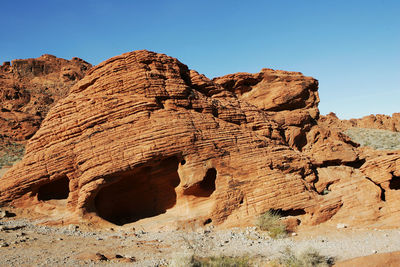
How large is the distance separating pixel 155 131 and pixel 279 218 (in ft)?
22.7

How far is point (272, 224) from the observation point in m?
11.9

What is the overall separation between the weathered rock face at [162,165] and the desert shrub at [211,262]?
3.59 meters

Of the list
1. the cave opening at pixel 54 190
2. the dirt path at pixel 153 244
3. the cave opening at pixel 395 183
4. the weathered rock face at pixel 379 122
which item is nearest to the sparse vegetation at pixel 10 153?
the cave opening at pixel 54 190

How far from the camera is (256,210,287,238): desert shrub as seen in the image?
11.6m

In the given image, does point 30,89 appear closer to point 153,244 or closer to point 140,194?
point 140,194

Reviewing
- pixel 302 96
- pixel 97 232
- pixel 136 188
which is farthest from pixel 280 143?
pixel 97 232

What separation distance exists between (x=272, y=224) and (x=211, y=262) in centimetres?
446

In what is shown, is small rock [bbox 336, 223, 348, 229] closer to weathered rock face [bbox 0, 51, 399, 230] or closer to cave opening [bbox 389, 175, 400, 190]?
weathered rock face [bbox 0, 51, 399, 230]

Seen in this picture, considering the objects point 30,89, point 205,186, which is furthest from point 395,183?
point 30,89

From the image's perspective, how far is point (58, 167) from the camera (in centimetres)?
1377

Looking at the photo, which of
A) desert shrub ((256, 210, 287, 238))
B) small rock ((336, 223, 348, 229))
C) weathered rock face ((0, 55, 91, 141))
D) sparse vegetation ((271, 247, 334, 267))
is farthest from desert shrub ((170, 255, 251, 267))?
weathered rock face ((0, 55, 91, 141))

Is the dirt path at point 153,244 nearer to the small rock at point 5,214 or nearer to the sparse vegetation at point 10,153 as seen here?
the small rock at point 5,214

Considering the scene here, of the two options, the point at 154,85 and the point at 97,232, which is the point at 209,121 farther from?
the point at 97,232

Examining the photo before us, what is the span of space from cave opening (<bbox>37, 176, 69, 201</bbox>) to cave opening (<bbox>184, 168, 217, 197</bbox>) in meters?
6.88
